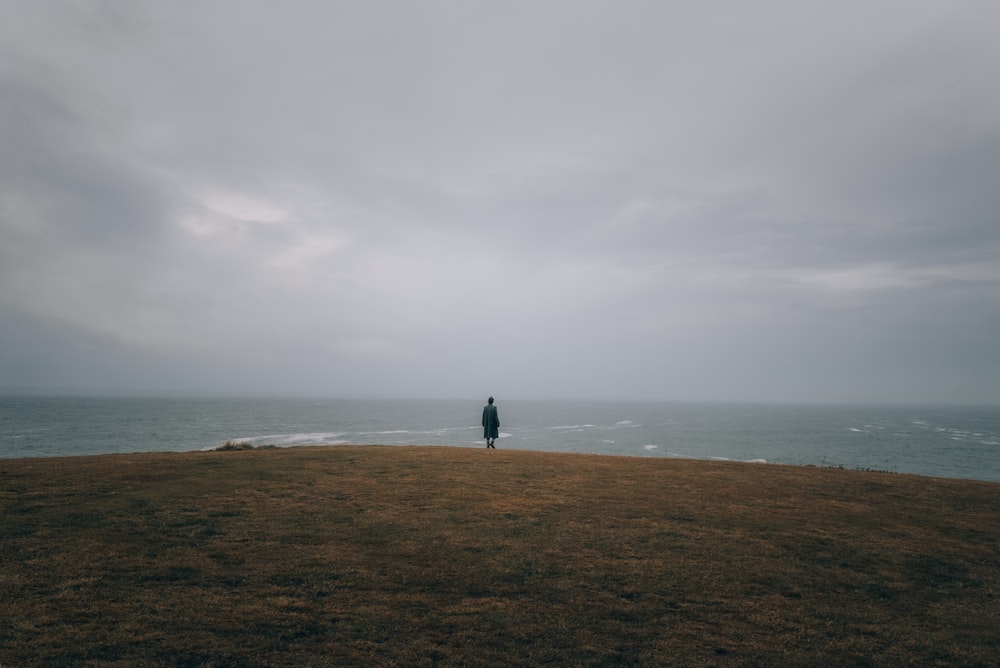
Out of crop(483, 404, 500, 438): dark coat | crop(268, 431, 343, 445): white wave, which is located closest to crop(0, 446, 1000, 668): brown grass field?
crop(483, 404, 500, 438): dark coat

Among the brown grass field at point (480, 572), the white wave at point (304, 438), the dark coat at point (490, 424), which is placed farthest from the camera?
the white wave at point (304, 438)

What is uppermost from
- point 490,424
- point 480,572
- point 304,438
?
point 490,424

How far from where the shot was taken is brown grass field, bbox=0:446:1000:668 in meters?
6.51

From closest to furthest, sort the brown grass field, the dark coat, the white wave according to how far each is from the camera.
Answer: the brown grass field
the dark coat
the white wave

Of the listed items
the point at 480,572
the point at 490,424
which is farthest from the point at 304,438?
the point at 480,572

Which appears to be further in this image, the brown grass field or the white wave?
the white wave

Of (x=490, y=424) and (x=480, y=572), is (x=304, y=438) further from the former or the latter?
(x=480, y=572)

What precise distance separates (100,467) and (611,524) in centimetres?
1518

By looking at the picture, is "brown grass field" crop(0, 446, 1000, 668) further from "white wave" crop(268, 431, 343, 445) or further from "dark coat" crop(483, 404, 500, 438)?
"white wave" crop(268, 431, 343, 445)

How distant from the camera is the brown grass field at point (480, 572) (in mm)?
6512

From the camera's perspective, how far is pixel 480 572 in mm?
8844

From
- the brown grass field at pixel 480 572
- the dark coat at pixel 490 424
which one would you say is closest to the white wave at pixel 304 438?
the dark coat at pixel 490 424

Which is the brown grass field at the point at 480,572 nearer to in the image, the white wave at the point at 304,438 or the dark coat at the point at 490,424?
the dark coat at the point at 490,424

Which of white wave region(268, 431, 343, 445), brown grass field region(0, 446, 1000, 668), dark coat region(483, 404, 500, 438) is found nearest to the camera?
brown grass field region(0, 446, 1000, 668)
